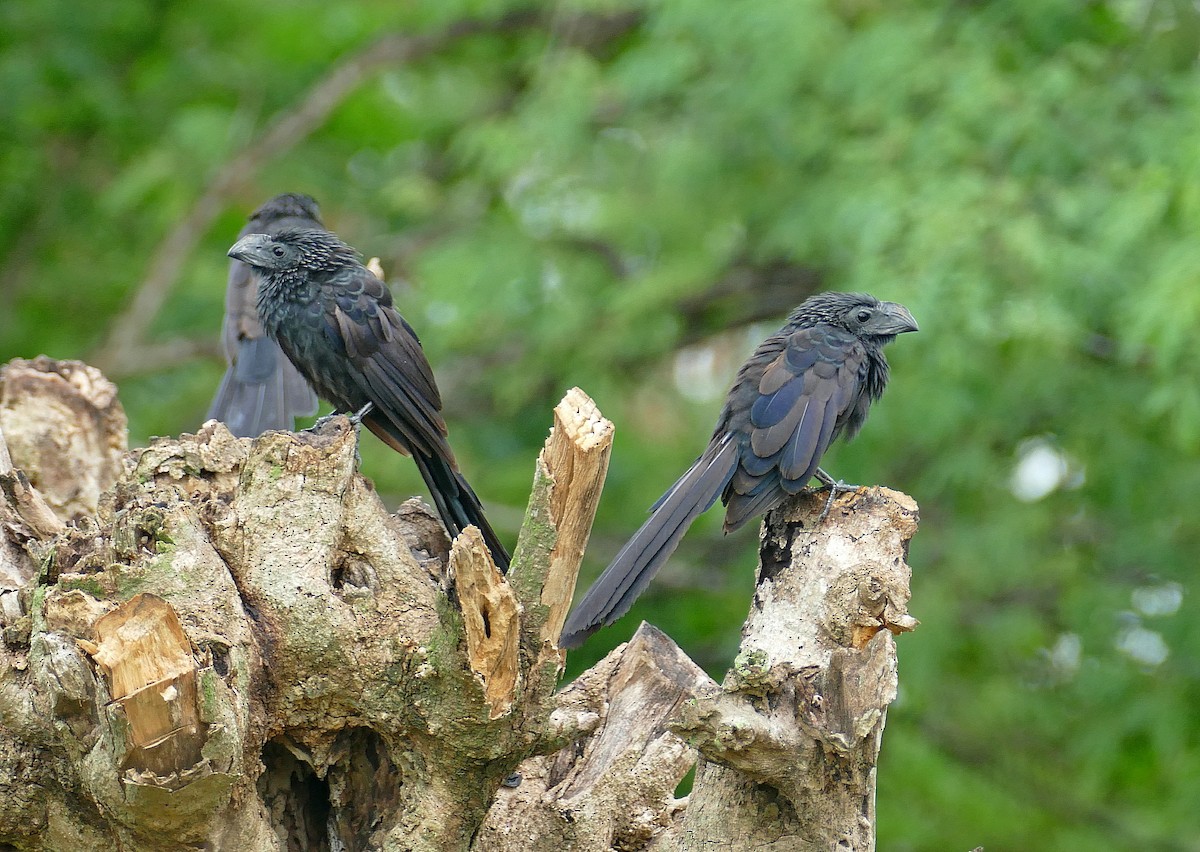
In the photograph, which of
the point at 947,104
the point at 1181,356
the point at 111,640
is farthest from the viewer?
the point at 947,104

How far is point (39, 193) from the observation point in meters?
9.68

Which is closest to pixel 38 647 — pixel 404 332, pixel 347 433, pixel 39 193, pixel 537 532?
pixel 347 433

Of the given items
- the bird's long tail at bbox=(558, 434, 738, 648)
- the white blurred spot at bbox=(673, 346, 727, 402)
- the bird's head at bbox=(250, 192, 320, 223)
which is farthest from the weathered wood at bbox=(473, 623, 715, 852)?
the white blurred spot at bbox=(673, 346, 727, 402)

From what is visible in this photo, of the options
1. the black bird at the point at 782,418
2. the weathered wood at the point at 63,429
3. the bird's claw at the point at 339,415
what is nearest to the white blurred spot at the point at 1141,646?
the black bird at the point at 782,418

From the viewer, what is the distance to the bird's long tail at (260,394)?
19.0 ft

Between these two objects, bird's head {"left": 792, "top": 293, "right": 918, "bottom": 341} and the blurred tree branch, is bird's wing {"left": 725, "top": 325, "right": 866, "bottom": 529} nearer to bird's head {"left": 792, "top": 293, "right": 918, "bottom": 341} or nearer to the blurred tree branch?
bird's head {"left": 792, "top": 293, "right": 918, "bottom": 341}

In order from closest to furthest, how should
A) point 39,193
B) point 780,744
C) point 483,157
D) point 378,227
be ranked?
point 780,744 → point 483,157 → point 39,193 → point 378,227

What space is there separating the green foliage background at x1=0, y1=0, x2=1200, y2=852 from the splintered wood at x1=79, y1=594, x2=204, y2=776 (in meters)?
3.88

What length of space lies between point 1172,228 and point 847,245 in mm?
1483

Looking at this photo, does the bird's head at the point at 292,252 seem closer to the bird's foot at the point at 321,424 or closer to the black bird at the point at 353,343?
the black bird at the point at 353,343

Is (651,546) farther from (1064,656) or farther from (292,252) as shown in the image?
(1064,656)

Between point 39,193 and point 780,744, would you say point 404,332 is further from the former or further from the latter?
point 39,193

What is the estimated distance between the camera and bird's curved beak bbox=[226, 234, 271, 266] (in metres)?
5.24

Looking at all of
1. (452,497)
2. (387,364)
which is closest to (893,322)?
(452,497)
